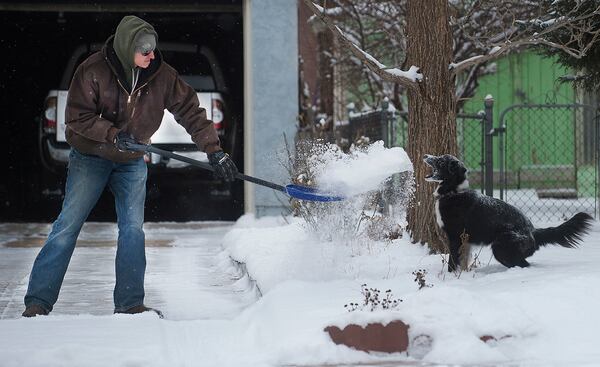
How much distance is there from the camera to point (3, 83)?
18219 mm

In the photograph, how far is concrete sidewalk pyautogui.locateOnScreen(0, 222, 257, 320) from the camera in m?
7.43

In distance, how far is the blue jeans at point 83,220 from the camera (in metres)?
6.82

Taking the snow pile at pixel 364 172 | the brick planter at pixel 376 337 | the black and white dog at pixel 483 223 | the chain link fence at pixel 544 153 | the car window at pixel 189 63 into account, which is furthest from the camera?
the chain link fence at pixel 544 153

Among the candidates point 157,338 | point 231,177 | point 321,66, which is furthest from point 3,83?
point 157,338

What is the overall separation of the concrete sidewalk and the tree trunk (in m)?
1.56

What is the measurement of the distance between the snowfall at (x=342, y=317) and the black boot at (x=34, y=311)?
0.53 feet

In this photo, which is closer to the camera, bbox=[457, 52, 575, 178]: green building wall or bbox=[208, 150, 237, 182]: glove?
bbox=[208, 150, 237, 182]: glove

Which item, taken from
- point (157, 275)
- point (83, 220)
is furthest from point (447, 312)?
point (157, 275)

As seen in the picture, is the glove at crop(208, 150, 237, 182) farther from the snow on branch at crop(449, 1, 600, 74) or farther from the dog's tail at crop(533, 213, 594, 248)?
the snow on branch at crop(449, 1, 600, 74)

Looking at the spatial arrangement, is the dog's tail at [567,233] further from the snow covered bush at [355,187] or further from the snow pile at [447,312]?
the snow covered bush at [355,187]

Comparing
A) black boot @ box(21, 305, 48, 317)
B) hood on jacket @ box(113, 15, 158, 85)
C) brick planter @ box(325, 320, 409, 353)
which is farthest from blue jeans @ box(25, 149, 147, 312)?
brick planter @ box(325, 320, 409, 353)

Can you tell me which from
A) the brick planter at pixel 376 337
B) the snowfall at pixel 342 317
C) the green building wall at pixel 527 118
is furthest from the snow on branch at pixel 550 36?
the green building wall at pixel 527 118

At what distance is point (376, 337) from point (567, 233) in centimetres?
286

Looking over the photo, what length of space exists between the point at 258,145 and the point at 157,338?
23.9 feet
